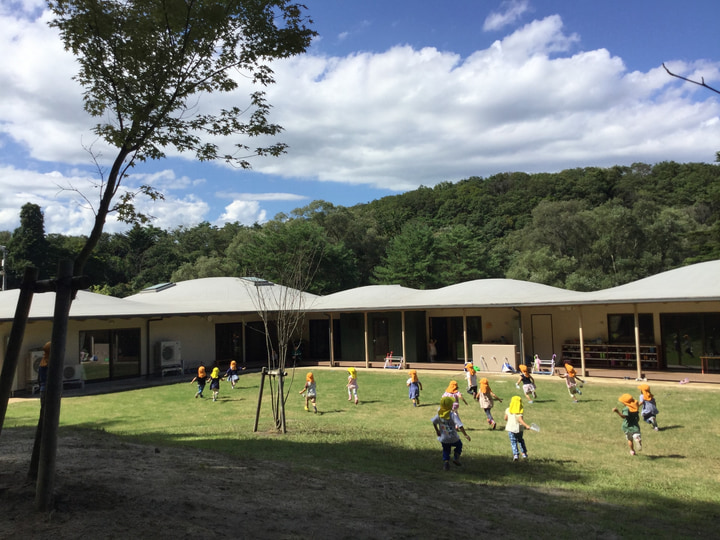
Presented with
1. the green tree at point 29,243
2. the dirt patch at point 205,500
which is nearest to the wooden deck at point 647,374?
the dirt patch at point 205,500

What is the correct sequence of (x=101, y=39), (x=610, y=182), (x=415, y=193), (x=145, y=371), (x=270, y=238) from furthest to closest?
(x=415, y=193) < (x=610, y=182) < (x=270, y=238) < (x=145, y=371) < (x=101, y=39)

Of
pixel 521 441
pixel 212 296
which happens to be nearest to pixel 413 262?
pixel 212 296

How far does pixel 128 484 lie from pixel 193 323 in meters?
19.2

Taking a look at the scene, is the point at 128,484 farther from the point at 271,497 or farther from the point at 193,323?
the point at 193,323

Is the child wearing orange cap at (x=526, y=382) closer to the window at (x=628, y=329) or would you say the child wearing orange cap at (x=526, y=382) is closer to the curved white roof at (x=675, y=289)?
the curved white roof at (x=675, y=289)

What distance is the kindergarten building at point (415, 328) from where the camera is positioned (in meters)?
19.0

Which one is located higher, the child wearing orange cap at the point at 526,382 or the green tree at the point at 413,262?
the green tree at the point at 413,262

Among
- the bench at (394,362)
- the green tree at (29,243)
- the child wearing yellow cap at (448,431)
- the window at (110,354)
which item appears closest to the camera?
the child wearing yellow cap at (448,431)

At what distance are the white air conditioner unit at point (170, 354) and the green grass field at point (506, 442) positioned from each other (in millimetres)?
4155

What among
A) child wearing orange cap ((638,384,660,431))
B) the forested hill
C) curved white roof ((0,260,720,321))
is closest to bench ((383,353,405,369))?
curved white roof ((0,260,720,321))

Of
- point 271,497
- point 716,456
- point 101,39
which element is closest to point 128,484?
point 271,497

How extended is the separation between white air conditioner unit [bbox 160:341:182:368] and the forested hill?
23.1 ft

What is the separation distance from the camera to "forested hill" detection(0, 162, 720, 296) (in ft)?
135

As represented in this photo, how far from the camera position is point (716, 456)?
9383 mm
